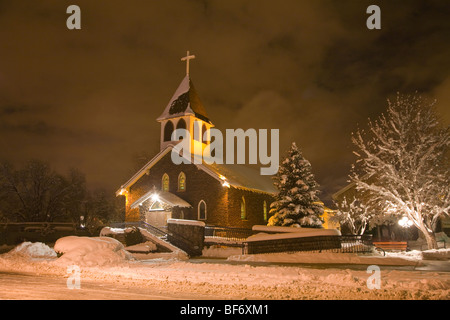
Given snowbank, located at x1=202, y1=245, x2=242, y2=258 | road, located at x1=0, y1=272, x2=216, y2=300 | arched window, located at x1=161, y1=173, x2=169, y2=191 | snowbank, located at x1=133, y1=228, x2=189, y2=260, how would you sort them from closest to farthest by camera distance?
1. road, located at x1=0, y1=272, x2=216, y2=300
2. snowbank, located at x1=133, y1=228, x2=189, y2=260
3. snowbank, located at x1=202, y1=245, x2=242, y2=258
4. arched window, located at x1=161, y1=173, x2=169, y2=191

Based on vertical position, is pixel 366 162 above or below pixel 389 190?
above

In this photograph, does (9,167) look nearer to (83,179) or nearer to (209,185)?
(83,179)

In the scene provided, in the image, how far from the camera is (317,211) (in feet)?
92.3

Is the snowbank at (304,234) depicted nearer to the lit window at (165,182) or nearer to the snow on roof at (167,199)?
the snow on roof at (167,199)

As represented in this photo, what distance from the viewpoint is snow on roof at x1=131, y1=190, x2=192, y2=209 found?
2936cm

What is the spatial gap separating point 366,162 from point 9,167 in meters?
41.5

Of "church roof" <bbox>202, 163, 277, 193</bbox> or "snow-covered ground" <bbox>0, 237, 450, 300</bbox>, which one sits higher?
"church roof" <bbox>202, 163, 277, 193</bbox>

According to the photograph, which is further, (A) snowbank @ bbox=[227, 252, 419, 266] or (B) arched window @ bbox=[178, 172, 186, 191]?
(B) arched window @ bbox=[178, 172, 186, 191]

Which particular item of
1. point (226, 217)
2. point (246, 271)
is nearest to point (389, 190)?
point (226, 217)

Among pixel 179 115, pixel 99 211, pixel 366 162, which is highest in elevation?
pixel 179 115

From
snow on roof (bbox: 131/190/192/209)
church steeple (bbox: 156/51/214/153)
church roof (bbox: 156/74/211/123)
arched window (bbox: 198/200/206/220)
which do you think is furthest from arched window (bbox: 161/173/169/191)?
church roof (bbox: 156/74/211/123)

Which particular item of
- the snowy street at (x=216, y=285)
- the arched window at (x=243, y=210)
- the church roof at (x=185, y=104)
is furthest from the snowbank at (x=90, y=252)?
the church roof at (x=185, y=104)

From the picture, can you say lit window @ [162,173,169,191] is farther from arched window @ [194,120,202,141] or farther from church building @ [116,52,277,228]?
arched window @ [194,120,202,141]
